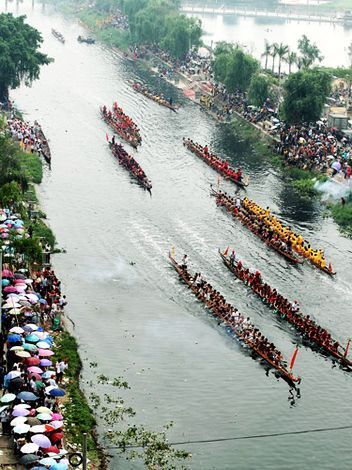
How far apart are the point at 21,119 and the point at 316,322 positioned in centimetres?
6073

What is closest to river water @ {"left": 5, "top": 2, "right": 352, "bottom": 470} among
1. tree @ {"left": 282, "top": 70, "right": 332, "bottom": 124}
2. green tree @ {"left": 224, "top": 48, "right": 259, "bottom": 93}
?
tree @ {"left": 282, "top": 70, "right": 332, "bottom": 124}

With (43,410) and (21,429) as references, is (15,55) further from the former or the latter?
(21,429)

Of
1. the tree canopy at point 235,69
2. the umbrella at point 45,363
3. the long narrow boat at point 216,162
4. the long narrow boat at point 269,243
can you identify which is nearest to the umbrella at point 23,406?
the umbrella at point 45,363

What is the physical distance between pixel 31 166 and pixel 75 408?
4732cm

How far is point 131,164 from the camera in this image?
100 metres

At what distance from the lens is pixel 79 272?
74.5 m

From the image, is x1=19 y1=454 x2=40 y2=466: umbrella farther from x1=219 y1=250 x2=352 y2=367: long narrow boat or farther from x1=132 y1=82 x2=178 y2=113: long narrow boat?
x1=132 y1=82 x2=178 y2=113: long narrow boat

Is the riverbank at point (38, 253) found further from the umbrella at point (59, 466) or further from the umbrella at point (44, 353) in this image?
the umbrella at point (59, 466)

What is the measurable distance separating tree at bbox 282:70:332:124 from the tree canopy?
1699cm

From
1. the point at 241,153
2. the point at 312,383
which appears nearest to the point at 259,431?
the point at 312,383

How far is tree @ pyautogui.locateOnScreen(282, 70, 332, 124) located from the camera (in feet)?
359

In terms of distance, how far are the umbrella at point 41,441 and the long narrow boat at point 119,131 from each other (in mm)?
67886

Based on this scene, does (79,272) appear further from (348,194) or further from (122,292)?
→ (348,194)

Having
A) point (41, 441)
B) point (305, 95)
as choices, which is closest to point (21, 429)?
point (41, 441)
